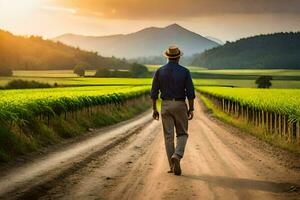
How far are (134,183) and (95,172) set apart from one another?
78.4 inches

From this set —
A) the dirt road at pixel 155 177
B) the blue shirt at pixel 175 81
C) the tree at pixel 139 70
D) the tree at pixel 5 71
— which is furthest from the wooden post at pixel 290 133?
the tree at pixel 139 70

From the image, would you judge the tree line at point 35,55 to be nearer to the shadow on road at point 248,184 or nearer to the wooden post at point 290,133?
the wooden post at point 290,133

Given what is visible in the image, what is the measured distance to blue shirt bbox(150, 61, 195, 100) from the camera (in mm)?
13430

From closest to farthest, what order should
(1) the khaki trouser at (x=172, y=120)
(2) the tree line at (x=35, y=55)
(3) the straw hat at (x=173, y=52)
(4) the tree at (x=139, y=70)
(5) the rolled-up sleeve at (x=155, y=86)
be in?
(1) the khaki trouser at (x=172, y=120) → (3) the straw hat at (x=173, y=52) → (5) the rolled-up sleeve at (x=155, y=86) → (2) the tree line at (x=35, y=55) → (4) the tree at (x=139, y=70)

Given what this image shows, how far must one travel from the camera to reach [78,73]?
13912 centimetres

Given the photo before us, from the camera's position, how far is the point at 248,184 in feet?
37.1

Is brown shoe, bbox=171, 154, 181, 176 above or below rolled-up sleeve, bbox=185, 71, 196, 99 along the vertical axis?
below

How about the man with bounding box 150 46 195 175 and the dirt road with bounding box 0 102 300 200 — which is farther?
the man with bounding box 150 46 195 175

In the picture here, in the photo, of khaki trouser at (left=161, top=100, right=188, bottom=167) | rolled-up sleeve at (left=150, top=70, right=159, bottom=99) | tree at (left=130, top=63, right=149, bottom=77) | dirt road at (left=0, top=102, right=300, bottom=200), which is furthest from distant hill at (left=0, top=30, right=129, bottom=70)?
khaki trouser at (left=161, top=100, right=188, bottom=167)

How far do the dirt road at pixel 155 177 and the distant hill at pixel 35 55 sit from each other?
113 metres

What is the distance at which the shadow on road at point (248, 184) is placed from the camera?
10.9 metres

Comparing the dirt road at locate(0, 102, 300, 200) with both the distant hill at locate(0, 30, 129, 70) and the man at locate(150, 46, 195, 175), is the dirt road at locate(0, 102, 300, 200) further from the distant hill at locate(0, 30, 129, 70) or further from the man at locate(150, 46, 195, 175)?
the distant hill at locate(0, 30, 129, 70)

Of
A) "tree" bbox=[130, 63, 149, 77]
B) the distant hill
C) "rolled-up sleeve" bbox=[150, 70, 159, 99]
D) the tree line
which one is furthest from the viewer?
"tree" bbox=[130, 63, 149, 77]

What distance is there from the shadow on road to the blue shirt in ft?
7.22
